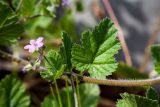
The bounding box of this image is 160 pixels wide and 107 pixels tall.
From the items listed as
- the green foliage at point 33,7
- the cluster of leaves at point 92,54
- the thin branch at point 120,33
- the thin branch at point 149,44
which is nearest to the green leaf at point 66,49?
the cluster of leaves at point 92,54

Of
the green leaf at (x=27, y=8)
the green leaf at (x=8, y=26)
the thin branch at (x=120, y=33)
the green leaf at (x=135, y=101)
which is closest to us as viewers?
the green leaf at (x=135, y=101)

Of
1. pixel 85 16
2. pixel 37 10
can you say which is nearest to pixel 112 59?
pixel 37 10

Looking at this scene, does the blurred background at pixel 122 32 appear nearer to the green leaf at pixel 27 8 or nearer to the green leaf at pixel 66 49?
the green leaf at pixel 27 8

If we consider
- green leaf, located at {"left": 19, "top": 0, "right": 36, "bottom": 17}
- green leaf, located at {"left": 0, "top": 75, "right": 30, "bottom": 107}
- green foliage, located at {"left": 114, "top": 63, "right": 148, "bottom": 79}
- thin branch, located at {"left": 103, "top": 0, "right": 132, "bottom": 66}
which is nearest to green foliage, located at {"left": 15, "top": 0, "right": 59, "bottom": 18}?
green leaf, located at {"left": 19, "top": 0, "right": 36, "bottom": 17}

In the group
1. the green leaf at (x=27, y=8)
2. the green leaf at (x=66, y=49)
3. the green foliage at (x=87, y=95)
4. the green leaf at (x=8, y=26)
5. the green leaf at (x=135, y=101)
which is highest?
the green leaf at (x=27, y=8)

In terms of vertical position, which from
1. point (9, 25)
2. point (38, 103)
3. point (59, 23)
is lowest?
point (38, 103)

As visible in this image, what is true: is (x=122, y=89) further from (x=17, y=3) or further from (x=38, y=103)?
(x=17, y=3)

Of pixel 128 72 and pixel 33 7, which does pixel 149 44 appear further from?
pixel 33 7
